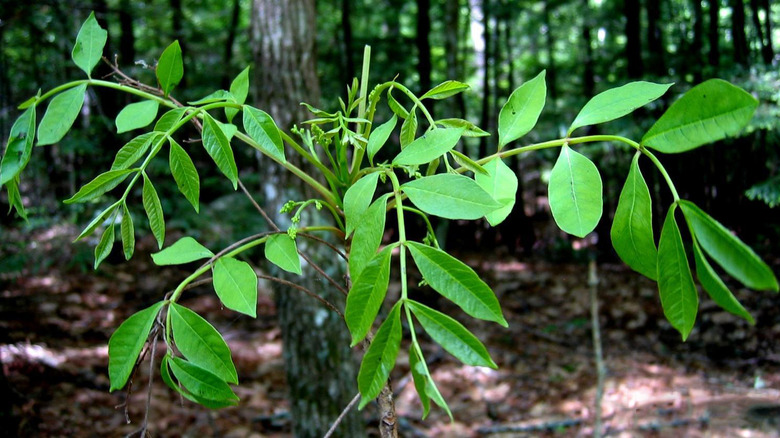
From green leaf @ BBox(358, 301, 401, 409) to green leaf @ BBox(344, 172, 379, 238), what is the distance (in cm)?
12

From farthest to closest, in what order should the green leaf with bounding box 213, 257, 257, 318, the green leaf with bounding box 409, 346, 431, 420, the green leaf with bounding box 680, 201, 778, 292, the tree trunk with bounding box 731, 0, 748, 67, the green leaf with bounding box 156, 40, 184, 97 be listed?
the tree trunk with bounding box 731, 0, 748, 67
the green leaf with bounding box 156, 40, 184, 97
the green leaf with bounding box 213, 257, 257, 318
the green leaf with bounding box 409, 346, 431, 420
the green leaf with bounding box 680, 201, 778, 292

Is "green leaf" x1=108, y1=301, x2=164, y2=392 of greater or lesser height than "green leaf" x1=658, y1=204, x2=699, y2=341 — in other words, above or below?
below

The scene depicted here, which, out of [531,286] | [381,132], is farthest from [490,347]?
[381,132]

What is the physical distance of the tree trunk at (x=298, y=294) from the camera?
297 cm

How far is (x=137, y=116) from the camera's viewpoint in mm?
864

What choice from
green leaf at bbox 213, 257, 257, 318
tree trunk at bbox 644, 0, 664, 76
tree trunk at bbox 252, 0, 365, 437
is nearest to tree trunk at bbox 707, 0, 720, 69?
tree trunk at bbox 644, 0, 664, 76

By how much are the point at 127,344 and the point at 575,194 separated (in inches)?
23.0

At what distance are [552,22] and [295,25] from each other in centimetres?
743

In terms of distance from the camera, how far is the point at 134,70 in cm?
510

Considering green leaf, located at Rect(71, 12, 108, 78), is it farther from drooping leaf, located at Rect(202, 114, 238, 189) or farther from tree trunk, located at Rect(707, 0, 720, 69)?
tree trunk, located at Rect(707, 0, 720, 69)

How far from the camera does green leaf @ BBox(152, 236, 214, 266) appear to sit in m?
0.77

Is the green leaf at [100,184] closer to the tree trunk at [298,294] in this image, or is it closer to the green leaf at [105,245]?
the green leaf at [105,245]

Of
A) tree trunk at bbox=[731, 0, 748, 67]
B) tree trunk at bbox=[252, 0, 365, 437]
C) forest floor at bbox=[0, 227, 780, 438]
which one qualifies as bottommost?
forest floor at bbox=[0, 227, 780, 438]

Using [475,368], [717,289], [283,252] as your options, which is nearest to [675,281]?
[717,289]
